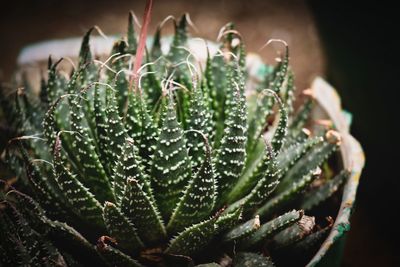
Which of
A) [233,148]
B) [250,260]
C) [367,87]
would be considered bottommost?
[250,260]

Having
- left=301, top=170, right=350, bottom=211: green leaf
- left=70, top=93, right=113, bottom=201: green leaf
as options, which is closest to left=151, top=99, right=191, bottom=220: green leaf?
left=70, top=93, right=113, bottom=201: green leaf

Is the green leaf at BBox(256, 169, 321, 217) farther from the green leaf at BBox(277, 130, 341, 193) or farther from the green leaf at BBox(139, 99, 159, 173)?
the green leaf at BBox(139, 99, 159, 173)

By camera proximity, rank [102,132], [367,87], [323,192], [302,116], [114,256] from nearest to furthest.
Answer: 1. [114,256]
2. [102,132]
3. [323,192]
4. [302,116]
5. [367,87]

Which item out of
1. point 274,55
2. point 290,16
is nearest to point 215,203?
point 274,55

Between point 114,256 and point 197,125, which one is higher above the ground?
point 197,125

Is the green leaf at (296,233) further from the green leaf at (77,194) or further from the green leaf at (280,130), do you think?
the green leaf at (77,194)

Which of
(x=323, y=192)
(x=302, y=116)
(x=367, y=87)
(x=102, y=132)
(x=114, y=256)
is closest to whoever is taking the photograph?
(x=114, y=256)

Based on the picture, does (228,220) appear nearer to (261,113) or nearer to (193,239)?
(193,239)

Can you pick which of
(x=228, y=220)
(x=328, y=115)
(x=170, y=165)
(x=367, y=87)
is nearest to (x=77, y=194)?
(x=170, y=165)
